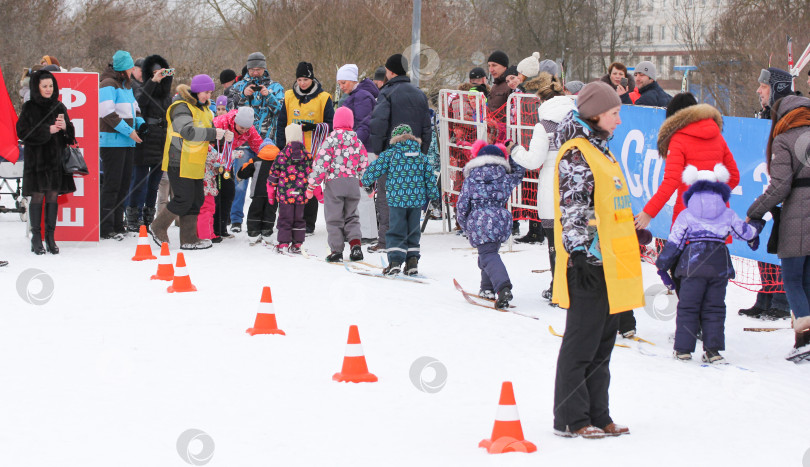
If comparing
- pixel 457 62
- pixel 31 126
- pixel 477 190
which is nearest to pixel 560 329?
pixel 477 190

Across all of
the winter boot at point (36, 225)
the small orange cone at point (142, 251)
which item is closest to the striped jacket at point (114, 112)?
the winter boot at point (36, 225)

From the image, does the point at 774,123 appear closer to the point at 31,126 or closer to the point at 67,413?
the point at 67,413

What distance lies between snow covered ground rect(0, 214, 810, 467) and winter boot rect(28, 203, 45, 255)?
0.97 m

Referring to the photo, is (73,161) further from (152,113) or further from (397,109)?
(397,109)

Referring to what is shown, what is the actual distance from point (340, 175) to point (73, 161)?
298 cm

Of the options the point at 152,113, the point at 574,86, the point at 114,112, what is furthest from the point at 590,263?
the point at 152,113

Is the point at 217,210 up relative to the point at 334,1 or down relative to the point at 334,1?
down

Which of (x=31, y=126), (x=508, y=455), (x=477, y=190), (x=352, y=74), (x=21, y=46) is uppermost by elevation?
(x=21, y=46)

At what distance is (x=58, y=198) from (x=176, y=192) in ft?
4.49

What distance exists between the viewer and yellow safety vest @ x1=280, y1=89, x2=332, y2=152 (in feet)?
39.6

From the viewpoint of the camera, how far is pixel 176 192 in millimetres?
11469

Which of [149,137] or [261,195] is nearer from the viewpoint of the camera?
[261,195]

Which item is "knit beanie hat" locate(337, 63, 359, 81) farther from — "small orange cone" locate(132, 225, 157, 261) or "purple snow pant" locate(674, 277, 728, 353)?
"purple snow pant" locate(674, 277, 728, 353)

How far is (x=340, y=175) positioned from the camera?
10969 mm
